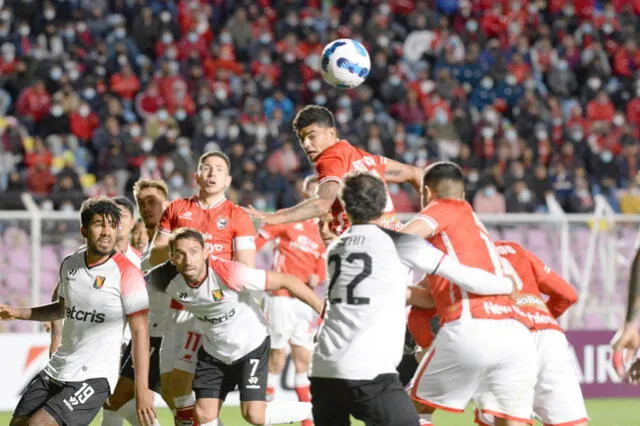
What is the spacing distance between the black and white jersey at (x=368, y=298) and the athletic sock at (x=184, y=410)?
240 cm

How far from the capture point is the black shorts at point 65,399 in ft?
22.7

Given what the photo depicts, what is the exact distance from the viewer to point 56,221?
13609mm

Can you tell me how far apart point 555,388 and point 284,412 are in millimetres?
2186

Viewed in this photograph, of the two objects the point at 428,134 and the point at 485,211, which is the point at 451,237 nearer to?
the point at 485,211

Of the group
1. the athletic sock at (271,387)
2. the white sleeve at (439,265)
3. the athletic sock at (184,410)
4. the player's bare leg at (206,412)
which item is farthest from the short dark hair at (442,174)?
the athletic sock at (271,387)

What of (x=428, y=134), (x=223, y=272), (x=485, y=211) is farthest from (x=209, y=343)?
(x=428, y=134)

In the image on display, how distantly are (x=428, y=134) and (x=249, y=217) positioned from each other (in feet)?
39.6

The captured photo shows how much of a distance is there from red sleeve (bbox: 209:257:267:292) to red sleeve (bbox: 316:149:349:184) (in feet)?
3.61

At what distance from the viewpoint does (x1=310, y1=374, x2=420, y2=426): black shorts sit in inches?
233

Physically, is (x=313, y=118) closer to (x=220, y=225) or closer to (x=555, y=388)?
(x=220, y=225)

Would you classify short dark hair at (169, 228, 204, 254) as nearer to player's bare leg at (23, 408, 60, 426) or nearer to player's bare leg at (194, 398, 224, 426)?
player's bare leg at (194, 398, 224, 426)

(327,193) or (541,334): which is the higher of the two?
(327,193)

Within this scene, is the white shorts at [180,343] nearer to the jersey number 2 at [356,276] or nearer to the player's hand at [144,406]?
the player's hand at [144,406]

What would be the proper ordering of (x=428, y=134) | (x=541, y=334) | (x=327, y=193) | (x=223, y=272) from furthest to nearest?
(x=428, y=134) → (x=327, y=193) → (x=223, y=272) → (x=541, y=334)
